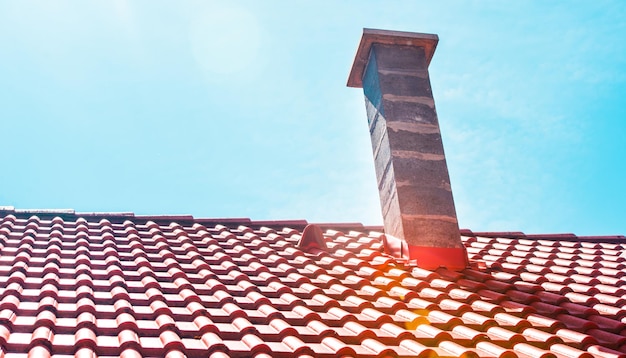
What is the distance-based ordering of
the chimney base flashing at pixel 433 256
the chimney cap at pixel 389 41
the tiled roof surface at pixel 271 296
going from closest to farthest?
the tiled roof surface at pixel 271 296 < the chimney base flashing at pixel 433 256 < the chimney cap at pixel 389 41

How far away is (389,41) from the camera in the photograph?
6500 mm

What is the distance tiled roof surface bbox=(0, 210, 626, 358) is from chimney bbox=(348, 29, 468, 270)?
26 cm

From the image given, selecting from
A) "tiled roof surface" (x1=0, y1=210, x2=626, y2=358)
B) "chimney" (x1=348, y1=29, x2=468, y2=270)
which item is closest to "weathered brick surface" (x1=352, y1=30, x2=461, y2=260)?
"chimney" (x1=348, y1=29, x2=468, y2=270)

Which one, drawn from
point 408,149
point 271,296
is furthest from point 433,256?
point 271,296

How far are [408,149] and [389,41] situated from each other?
1386 mm

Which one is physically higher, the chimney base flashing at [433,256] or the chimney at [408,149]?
the chimney at [408,149]

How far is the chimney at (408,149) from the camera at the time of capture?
542 centimetres

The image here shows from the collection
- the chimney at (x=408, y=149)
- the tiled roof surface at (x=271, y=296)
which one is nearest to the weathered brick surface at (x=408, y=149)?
the chimney at (x=408, y=149)

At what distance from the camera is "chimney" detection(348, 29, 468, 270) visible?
5422 mm

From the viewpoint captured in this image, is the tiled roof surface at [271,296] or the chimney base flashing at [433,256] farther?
the chimney base flashing at [433,256]

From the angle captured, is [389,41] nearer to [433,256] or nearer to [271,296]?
[433,256]

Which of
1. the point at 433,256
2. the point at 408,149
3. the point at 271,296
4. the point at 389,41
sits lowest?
the point at 271,296

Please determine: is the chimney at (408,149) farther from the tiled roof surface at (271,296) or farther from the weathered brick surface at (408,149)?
the tiled roof surface at (271,296)

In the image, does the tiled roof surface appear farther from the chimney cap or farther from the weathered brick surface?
the chimney cap
